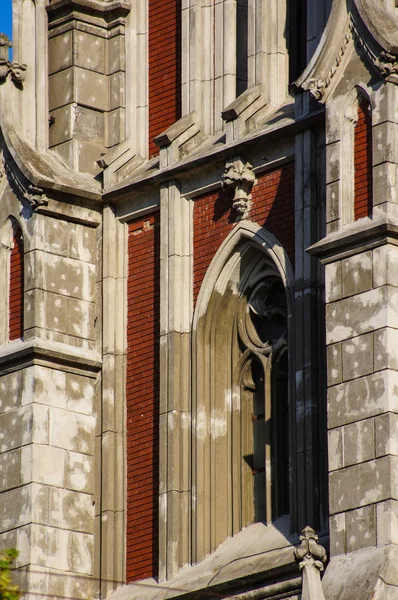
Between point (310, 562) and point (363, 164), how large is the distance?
4365 mm

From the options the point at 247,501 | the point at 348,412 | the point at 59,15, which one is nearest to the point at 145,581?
the point at 247,501

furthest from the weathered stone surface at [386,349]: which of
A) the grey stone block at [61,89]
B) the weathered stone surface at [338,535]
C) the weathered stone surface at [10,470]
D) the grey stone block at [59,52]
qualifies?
the grey stone block at [59,52]

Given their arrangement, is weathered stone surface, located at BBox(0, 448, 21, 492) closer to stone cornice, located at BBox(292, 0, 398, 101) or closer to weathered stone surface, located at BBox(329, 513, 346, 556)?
weathered stone surface, located at BBox(329, 513, 346, 556)

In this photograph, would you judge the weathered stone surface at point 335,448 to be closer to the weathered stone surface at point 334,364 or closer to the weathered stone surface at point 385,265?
the weathered stone surface at point 334,364

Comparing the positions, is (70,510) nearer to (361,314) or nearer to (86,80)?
(361,314)

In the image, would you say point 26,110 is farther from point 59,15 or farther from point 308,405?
point 308,405

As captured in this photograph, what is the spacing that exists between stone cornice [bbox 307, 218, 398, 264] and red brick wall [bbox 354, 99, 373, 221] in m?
0.21

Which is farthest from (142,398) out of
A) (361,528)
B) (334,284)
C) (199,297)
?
(361,528)

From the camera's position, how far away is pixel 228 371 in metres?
34.8

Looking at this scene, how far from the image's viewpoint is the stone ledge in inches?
1396

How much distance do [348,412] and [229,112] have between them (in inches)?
193

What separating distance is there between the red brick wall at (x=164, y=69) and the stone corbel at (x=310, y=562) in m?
7.11

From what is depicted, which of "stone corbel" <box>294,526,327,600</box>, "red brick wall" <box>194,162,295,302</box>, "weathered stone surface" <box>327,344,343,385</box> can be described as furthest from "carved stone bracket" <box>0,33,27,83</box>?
"stone corbel" <box>294,526,327,600</box>

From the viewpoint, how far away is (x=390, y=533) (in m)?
30.7
